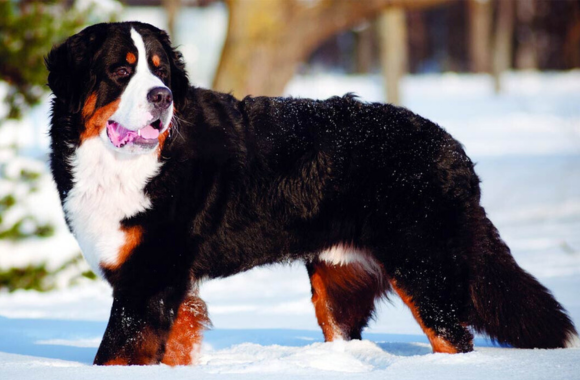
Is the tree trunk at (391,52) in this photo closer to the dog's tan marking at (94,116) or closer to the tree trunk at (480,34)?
the dog's tan marking at (94,116)

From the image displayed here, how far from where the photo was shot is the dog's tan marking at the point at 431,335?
3750mm

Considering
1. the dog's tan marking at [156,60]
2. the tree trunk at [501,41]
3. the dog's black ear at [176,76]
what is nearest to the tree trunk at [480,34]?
the tree trunk at [501,41]

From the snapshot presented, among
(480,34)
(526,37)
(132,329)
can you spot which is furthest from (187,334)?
(526,37)

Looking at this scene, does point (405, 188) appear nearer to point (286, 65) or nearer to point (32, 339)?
point (32, 339)

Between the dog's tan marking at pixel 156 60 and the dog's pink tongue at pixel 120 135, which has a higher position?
the dog's tan marking at pixel 156 60

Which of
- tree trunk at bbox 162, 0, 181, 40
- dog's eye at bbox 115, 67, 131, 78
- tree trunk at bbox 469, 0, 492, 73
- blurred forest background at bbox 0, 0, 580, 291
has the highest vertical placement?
tree trunk at bbox 469, 0, 492, 73

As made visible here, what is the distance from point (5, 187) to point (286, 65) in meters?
4.09

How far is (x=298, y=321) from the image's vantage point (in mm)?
5230

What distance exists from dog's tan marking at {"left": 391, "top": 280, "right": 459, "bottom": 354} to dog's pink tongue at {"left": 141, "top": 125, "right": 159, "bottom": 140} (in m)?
1.42

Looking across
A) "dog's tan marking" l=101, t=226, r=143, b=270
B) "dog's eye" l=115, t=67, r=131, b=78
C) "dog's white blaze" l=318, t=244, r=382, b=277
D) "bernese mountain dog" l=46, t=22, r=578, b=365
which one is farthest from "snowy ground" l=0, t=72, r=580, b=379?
"dog's eye" l=115, t=67, r=131, b=78

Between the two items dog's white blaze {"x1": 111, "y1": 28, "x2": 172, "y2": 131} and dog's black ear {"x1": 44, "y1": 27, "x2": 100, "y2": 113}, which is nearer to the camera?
dog's white blaze {"x1": 111, "y1": 28, "x2": 172, "y2": 131}

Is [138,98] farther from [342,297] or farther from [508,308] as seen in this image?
[508,308]

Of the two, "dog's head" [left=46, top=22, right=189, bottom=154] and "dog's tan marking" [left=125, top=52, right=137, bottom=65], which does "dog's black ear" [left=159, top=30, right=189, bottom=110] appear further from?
"dog's tan marking" [left=125, top=52, right=137, bottom=65]

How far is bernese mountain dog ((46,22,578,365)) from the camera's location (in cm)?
→ 363
